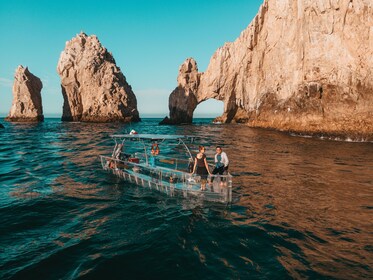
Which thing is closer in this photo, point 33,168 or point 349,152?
point 33,168

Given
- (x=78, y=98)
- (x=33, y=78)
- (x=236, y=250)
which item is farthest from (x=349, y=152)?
(x=33, y=78)

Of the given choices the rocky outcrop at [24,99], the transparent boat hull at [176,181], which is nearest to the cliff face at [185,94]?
the rocky outcrop at [24,99]

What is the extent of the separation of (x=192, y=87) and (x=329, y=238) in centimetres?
8872

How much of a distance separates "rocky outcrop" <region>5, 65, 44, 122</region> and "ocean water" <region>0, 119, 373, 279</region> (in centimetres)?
9365

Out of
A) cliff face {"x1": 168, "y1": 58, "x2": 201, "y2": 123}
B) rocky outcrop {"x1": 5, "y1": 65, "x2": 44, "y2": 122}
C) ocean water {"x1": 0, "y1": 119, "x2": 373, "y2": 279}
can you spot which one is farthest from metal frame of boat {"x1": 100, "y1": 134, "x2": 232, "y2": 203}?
rocky outcrop {"x1": 5, "y1": 65, "x2": 44, "y2": 122}

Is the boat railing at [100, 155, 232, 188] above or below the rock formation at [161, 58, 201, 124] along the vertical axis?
below

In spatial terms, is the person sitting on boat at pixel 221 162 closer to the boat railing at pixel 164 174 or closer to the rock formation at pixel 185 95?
the boat railing at pixel 164 174

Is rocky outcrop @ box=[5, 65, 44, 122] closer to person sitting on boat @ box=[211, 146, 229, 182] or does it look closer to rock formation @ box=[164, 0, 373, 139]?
rock formation @ box=[164, 0, 373, 139]

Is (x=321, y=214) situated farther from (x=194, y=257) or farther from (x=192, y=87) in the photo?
(x=192, y=87)

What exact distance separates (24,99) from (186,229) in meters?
106

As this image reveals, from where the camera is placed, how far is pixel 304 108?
39469mm

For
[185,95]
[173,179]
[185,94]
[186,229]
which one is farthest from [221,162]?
[185,94]

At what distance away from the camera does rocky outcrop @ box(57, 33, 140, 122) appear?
9238 centimetres

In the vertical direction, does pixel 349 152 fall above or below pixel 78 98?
below
